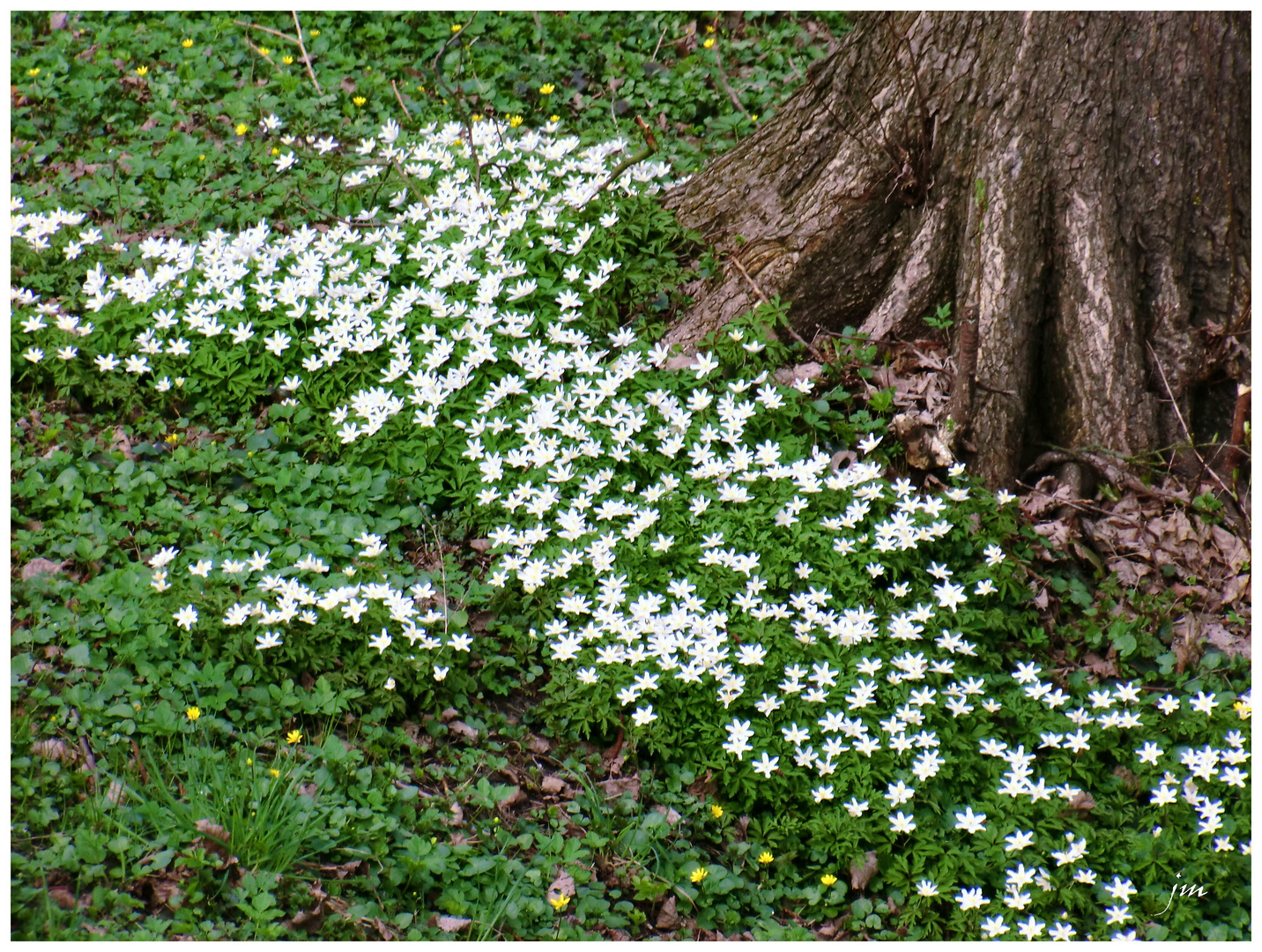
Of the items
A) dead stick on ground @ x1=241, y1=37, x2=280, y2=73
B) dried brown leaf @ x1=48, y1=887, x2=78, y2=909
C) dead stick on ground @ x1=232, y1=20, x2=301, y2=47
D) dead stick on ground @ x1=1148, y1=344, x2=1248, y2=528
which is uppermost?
dead stick on ground @ x1=232, y1=20, x2=301, y2=47

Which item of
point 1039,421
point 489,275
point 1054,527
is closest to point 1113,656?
point 1054,527

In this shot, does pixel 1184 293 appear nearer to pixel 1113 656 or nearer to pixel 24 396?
pixel 1113 656

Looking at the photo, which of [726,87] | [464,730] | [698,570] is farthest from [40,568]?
[726,87]

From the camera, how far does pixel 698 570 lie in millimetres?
3879

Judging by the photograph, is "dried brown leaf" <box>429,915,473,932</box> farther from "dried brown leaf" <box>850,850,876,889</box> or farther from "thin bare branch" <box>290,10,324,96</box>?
"thin bare branch" <box>290,10,324,96</box>

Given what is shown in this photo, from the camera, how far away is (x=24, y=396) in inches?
180

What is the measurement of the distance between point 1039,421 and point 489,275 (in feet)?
8.70

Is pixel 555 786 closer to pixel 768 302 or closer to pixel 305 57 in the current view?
pixel 768 302

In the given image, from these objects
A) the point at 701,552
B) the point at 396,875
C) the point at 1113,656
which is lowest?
the point at 396,875

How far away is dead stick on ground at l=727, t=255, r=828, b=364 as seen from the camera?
4.58 metres

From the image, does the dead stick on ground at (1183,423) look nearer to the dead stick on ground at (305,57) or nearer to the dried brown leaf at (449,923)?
the dried brown leaf at (449,923)

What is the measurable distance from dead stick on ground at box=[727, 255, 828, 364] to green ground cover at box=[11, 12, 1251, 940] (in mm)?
112

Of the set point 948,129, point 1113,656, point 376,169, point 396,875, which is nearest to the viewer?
point 396,875

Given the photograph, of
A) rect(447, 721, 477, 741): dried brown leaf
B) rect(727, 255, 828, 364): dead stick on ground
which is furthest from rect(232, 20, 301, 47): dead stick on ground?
rect(447, 721, 477, 741): dried brown leaf
